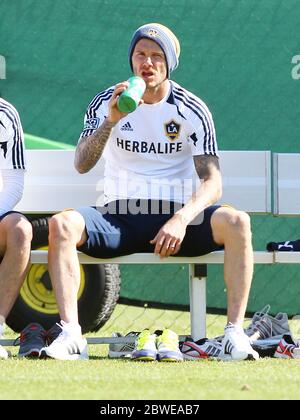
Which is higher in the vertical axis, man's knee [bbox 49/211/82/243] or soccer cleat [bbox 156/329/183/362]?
man's knee [bbox 49/211/82/243]

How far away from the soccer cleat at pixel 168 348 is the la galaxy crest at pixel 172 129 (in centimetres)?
87

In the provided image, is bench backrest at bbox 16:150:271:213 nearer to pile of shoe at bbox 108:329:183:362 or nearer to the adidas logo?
the adidas logo

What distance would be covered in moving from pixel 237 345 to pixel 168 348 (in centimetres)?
27

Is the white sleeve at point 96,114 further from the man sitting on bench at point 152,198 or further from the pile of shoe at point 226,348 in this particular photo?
the pile of shoe at point 226,348

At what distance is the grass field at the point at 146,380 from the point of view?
3.24m

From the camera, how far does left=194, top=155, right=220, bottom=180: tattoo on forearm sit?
4773 mm

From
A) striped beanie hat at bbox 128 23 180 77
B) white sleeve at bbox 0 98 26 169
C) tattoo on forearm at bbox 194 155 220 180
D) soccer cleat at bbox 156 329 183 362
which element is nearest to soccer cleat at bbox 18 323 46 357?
soccer cleat at bbox 156 329 183 362

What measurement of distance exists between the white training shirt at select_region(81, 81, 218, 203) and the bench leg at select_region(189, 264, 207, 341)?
31cm

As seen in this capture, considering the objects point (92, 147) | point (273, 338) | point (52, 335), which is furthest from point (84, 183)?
point (273, 338)

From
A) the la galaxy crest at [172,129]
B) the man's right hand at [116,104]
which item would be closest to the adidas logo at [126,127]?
the la galaxy crest at [172,129]

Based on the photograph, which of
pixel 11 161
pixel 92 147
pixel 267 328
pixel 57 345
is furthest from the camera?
pixel 267 328

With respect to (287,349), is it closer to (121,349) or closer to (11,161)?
(121,349)

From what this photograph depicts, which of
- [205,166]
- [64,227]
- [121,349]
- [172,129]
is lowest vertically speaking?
[121,349]

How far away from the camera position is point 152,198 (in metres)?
4.80
